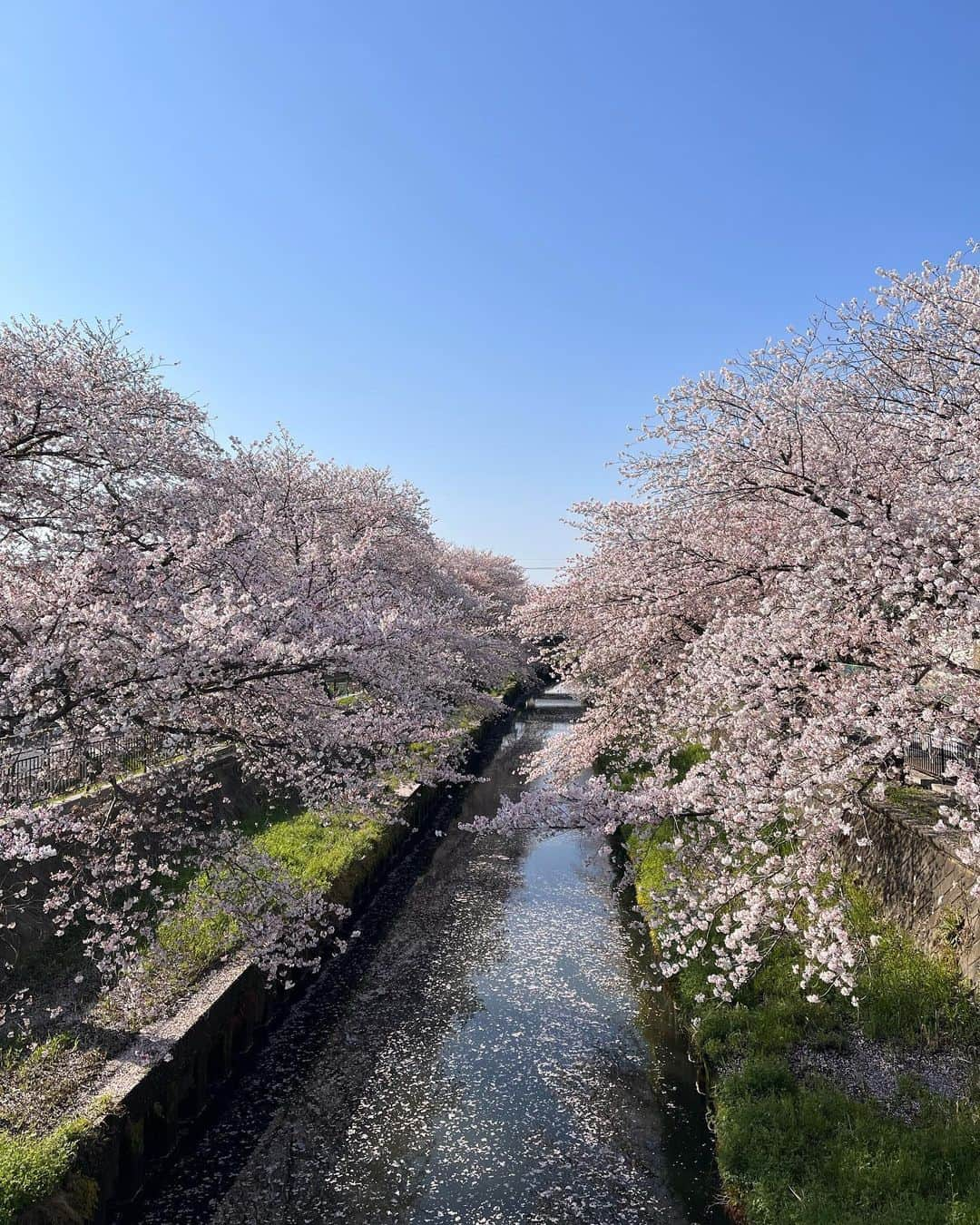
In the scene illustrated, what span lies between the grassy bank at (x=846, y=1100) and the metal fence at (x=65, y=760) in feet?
21.4

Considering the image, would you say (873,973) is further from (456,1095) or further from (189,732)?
(189,732)

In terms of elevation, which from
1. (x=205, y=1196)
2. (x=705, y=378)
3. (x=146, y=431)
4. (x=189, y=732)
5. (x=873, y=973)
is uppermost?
(x=705, y=378)

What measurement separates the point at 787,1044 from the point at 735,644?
15.2 feet

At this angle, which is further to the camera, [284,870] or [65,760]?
[284,870]

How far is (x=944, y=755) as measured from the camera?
33.0 ft

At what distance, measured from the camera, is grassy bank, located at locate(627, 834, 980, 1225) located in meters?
6.42

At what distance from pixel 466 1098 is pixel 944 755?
713 centimetres

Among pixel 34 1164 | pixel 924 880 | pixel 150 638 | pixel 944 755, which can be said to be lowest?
pixel 34 1164

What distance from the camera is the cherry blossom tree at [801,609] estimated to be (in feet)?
20.3

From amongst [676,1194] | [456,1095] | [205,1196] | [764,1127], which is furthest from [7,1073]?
[764,1127]

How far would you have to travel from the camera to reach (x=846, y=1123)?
729 centimetres

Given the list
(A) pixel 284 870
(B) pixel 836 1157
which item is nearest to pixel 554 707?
(A) pixel 284 870

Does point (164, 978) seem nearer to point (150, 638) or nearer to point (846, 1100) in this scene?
point (150, 638)

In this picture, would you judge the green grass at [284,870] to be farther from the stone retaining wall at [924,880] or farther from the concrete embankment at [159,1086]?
the stone retaining wall at [924,880]
